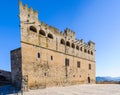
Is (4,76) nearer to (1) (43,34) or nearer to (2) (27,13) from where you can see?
(1) (43,34)

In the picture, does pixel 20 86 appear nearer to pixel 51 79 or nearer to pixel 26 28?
pixel 51 79

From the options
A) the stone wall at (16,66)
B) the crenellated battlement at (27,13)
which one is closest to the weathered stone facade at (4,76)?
the stone wall at (16,66)

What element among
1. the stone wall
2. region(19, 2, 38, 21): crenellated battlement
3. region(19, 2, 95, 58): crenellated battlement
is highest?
region(19, 2, 38, 21): crenellated battlement

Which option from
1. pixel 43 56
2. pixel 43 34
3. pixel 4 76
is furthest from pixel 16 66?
pixel 4 76

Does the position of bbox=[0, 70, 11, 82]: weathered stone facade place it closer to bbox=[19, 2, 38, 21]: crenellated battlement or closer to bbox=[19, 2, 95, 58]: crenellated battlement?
bbox=[19, 2, 95, 58]: crenellated battlement

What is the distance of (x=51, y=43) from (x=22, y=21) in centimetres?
684

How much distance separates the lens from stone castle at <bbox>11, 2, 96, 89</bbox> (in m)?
20.5

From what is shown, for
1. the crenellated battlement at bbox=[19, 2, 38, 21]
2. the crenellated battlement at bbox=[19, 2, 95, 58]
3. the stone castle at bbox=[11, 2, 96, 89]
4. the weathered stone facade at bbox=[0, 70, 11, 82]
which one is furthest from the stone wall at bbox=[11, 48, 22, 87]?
the weathered stone facade at bbox=[0, 70, 11, 82]

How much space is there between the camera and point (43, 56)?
2322cm

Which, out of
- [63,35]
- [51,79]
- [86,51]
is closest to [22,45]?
[51,79]

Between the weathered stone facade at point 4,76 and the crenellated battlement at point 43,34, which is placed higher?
the crenellated battlement at point 43,34

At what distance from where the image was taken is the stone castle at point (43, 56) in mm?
20469

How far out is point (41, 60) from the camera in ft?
74.6

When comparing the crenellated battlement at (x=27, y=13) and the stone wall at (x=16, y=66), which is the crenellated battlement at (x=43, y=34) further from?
the stone wall at (x=16, y=66)
